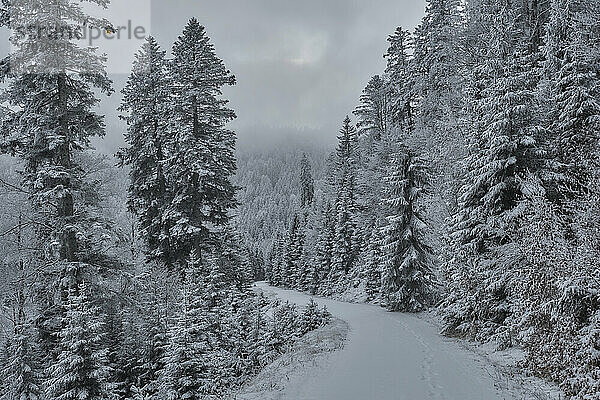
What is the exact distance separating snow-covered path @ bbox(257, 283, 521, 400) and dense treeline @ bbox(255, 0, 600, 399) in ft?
5.13

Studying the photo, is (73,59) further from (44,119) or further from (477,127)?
(477,127)

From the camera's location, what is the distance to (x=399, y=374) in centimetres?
1132

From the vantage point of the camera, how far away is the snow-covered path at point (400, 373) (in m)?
9.70

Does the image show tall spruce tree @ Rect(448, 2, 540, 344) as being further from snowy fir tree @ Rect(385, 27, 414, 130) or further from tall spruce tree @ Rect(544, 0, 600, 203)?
snowy fir tree @ Rect(385, 27, 414, 130)

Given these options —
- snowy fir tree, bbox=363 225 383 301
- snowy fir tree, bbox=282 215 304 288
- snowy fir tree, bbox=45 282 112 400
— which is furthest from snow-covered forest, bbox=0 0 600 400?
snowy fir tree, bbox=282 215 304 288

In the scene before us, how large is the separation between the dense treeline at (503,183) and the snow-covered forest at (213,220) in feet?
0.28

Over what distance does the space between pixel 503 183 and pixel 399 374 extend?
867 centimetres

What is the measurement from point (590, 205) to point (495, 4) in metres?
22.9

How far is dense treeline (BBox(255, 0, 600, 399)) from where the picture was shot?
1026 centimetres

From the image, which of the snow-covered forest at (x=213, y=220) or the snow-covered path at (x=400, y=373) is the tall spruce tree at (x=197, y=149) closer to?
the snow-covered forest at (x=213, y=220)

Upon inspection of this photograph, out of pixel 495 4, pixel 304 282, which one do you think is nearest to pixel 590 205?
pixel 495 4

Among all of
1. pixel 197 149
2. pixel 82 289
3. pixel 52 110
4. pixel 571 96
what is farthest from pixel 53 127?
pixel 571 96

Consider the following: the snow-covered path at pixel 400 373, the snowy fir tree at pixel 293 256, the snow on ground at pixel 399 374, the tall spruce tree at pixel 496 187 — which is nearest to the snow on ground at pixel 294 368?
the snow on ground at pixel 399 374

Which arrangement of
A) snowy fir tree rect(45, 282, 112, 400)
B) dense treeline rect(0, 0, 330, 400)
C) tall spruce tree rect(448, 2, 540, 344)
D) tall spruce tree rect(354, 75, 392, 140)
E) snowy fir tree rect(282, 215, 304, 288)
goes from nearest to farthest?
snowy fir tree rect(45, 282, 112, 400), dense treeline rect(0, 0, 330, 400), tall spruce tree rect(448, 2, 540, 344), tall spruce tree rect(354, 75, 392, 140), snowy fir tree rect(282, 215, 304, 288)
